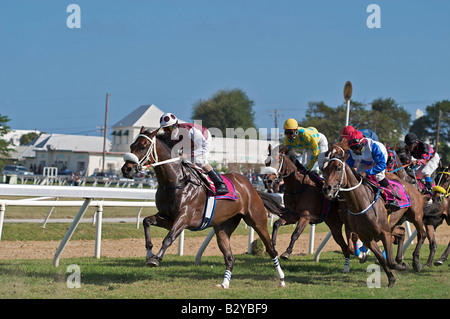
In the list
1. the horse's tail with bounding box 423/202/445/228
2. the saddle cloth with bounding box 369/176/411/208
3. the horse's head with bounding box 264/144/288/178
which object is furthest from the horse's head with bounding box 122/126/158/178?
the horse's tail with bounding box 423/202/445/228

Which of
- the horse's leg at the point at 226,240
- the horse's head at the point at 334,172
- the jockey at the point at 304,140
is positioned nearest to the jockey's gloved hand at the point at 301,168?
the jockey at the point at 304,140

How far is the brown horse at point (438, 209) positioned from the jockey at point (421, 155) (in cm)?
37

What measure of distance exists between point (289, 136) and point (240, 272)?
7.56ft

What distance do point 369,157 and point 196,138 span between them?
8.16 ft

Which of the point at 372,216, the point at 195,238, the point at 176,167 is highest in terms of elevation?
the point at 176,167

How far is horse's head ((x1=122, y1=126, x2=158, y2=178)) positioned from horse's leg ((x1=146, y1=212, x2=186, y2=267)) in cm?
76

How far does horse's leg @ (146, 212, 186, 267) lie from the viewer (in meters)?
6.04

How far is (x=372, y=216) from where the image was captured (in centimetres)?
704

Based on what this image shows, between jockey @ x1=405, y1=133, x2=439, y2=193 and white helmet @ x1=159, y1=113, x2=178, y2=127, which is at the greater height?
white helmet @ x1=159, y1=113, x2=178, y2=127

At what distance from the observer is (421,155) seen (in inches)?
404

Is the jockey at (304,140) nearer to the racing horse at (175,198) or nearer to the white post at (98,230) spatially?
the racing horse at (175,198)

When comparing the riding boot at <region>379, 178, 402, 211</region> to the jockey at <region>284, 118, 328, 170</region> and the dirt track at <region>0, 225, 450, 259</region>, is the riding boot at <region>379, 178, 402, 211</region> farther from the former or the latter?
the dirt track at <region>0, 225, 450, 259</region>
